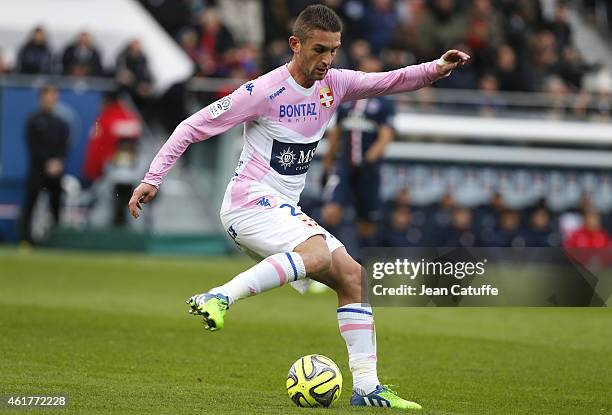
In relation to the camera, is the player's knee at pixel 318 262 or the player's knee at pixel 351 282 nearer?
the player's knee at pixel 318 262

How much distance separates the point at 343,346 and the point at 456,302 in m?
2.01

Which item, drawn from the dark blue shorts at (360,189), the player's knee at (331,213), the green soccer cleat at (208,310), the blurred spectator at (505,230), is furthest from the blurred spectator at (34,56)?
A: the green soccer cleat at (208,310)

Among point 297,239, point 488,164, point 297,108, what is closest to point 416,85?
point 297,108

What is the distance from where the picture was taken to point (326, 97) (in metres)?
7.80

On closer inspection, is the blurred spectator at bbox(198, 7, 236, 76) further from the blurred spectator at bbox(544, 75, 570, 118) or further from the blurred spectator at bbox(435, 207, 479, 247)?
the blurred spectator at bbox(544, 75, 570, 118)

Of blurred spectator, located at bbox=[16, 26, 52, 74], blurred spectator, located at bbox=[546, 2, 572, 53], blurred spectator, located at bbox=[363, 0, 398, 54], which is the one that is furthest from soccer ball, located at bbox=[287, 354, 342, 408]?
blurred spectator, located at bbox=[546, 2, 572, 53]

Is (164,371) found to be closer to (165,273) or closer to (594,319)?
(594,319)

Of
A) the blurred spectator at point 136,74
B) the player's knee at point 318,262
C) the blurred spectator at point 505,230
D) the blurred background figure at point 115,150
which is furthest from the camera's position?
the blurred spectator at point 136,74

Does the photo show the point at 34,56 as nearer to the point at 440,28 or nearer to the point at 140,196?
the point at 440,28

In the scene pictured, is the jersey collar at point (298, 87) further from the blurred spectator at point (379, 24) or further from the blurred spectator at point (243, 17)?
the blurred spectator at point (243, 17)

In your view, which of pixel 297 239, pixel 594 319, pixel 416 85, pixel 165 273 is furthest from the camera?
pixel 165 273

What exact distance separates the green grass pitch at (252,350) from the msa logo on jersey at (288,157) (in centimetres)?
135

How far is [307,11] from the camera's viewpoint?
7.61 m

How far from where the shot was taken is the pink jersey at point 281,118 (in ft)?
24.6
